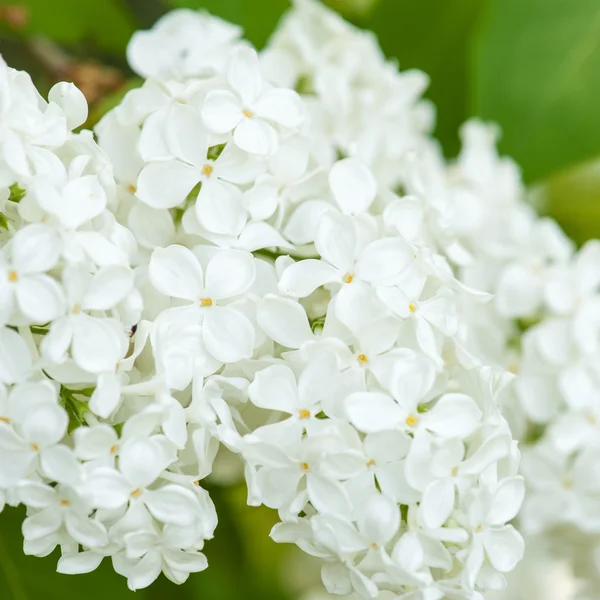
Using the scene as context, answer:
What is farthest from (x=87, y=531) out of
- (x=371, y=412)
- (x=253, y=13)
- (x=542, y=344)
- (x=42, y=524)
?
(x=253, y=13)

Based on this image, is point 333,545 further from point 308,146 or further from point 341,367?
point 308,146

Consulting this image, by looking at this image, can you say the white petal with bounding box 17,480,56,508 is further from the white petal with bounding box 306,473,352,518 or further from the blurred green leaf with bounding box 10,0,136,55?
the blurred green leaf with bounding box 10,0,136,55

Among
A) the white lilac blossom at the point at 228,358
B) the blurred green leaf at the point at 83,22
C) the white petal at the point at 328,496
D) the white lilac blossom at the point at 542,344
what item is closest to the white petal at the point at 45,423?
the white lilac blossom at the point at 228,358

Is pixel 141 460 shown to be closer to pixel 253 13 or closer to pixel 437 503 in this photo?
pixel 437 503

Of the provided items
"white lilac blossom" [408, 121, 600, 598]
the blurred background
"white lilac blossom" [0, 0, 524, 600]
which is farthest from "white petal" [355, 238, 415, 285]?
the blurred background

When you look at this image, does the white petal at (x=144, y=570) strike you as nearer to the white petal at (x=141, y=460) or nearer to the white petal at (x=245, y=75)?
the white petal at (x=141, y=460)
